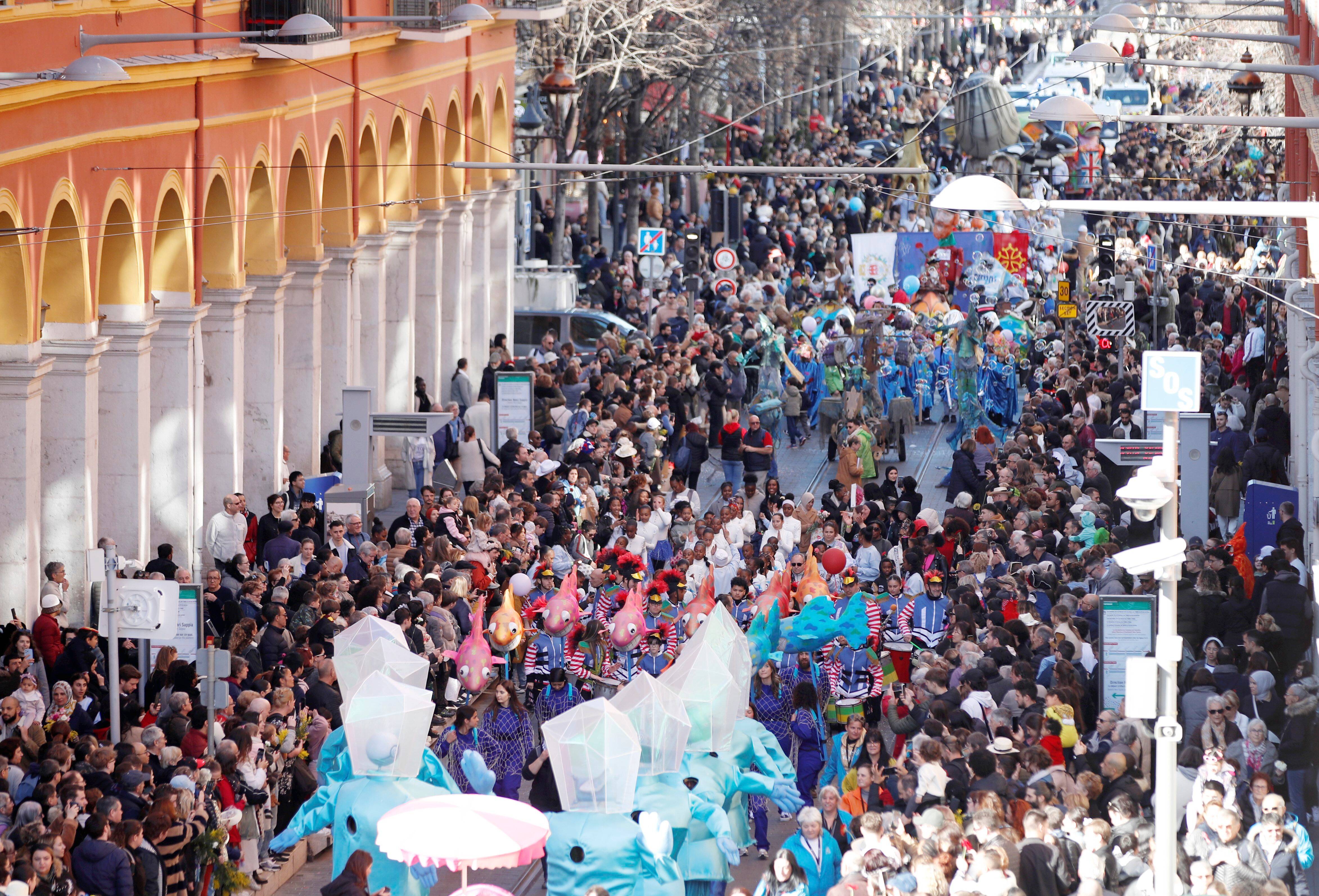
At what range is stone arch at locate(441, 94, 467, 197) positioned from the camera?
3469cm

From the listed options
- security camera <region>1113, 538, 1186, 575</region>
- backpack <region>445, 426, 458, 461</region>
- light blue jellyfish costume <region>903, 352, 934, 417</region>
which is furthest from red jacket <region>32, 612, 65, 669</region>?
light blue jellyfish costume <region>903, 352, 934, 417</region>

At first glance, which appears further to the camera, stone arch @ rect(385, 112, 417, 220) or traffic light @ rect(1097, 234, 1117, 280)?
traffic light @ rect(1097, 234, 1117, 280)

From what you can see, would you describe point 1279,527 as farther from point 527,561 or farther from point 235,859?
point 235,859

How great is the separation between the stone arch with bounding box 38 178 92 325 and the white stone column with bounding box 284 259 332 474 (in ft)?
22.1

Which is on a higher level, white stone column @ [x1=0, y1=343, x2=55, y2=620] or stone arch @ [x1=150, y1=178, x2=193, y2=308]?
stone arch @ [x1=150, y1=178, x2=193, y2=308]

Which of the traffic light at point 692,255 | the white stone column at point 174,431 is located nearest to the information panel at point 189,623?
the white stone column at point 174,431

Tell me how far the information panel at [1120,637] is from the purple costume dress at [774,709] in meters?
2.31

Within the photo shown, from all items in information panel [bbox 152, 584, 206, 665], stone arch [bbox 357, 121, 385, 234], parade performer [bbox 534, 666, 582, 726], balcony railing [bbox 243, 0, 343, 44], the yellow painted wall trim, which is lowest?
parade performer [bbox 534, 666, 582, 726]

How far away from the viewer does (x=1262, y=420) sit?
86.3 feet

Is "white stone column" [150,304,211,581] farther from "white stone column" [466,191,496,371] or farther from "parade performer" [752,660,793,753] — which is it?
"white stone column" [466,191,496,371]

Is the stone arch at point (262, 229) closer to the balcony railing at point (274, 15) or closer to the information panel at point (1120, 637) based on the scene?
the balcony railing at point (274, 15)

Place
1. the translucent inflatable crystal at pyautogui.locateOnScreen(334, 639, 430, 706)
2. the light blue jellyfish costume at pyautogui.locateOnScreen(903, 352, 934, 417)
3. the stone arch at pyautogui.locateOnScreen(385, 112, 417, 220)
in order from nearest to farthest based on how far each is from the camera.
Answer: the translucent inflatable crystal at pyautogui.locateOnScreen(334, 639, 430, 706)
the stone arch at pyautogui.locateOnScreen(385, 112, 417, 220)
the light blue jellyfish costume at pyautogui.locateOnScreen(903, 352, 934, 417)

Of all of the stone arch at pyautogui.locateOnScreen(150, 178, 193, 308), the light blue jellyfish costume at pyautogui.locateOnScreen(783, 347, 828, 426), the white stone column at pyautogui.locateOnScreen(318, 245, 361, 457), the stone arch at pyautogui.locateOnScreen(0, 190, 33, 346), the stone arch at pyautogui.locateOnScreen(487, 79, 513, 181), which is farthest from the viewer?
the stone arch at pyautogui.locateOnScreen(487, 79, 513, 181)

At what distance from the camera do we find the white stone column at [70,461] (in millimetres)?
20656
